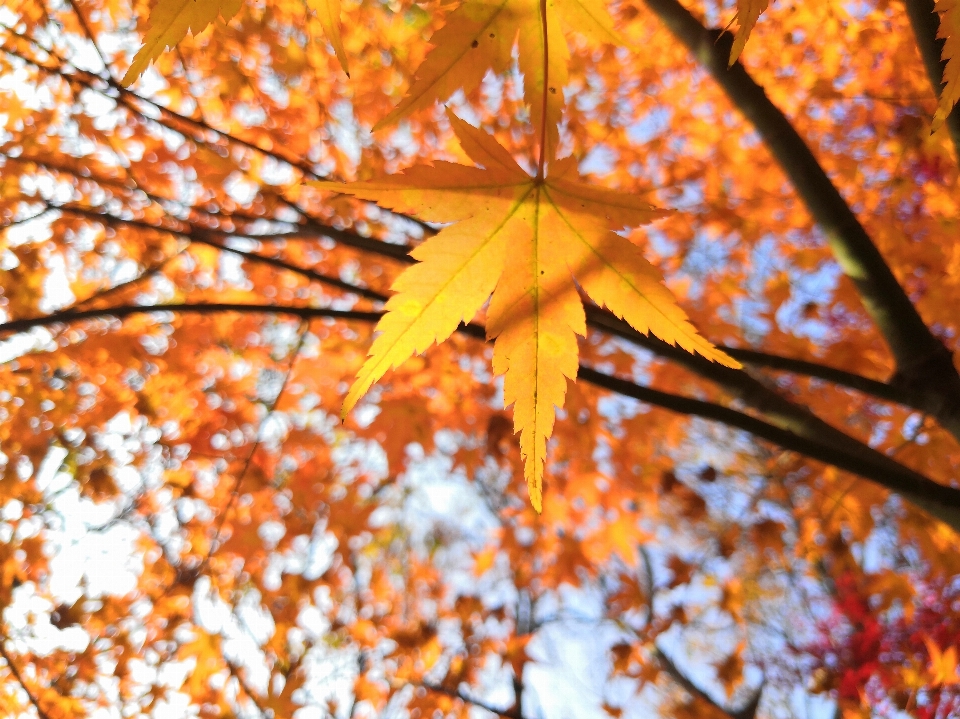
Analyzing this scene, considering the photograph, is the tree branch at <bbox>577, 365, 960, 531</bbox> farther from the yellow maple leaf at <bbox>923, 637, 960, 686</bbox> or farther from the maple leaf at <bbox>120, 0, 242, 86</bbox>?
the yellow maple leaf at <bbox>923, 637, 960, 686</bbox>

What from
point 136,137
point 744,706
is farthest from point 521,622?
point 136,137

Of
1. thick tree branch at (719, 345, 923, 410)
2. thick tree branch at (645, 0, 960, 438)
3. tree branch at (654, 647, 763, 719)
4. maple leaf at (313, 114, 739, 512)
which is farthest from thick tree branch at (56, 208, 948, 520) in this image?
tree branch at (654, 647, 763, 719)

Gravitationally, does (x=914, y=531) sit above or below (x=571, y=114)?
below

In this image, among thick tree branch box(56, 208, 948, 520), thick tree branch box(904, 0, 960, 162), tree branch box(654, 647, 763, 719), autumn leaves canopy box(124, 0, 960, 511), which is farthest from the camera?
tree branch box(654, 647, 763, 719)

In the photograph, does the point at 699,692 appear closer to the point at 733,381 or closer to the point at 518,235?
the point at 733,381

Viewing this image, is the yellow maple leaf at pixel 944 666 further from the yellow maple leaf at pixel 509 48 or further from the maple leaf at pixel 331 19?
the maple leaf at pixel 331 19

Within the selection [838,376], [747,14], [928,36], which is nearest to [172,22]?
[747,14]

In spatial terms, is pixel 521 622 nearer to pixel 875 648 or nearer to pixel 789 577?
pixel 789 577
